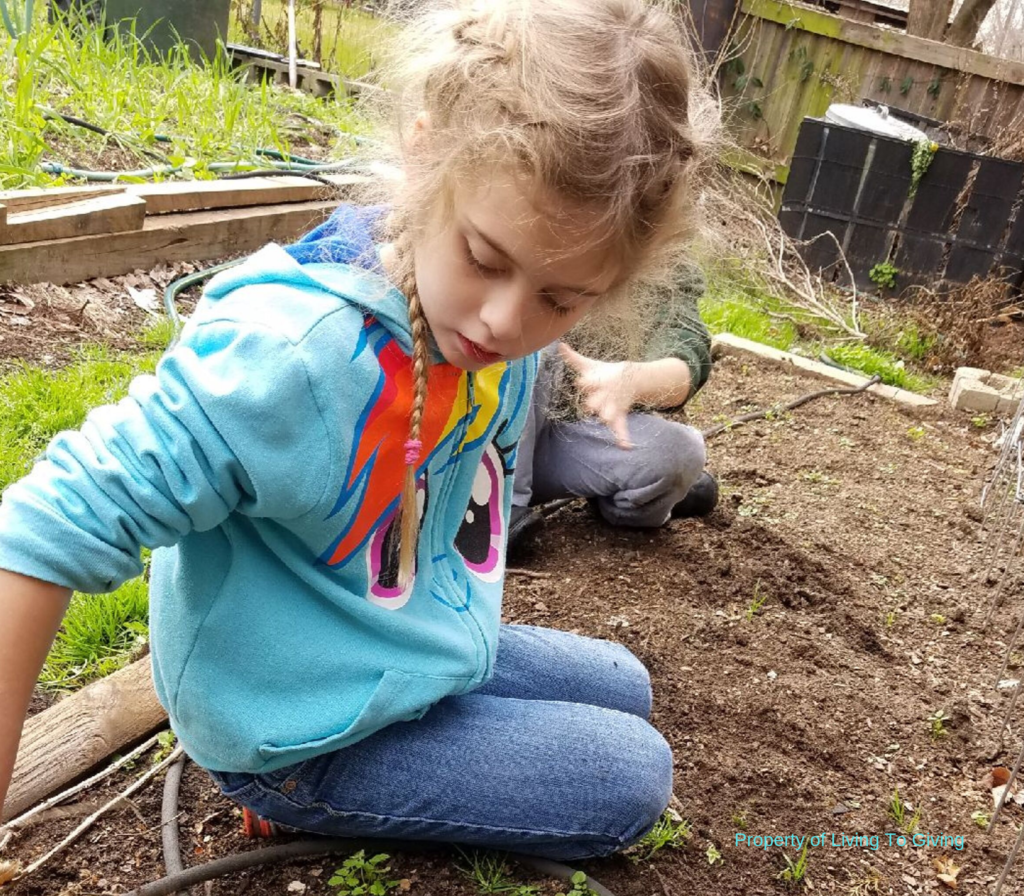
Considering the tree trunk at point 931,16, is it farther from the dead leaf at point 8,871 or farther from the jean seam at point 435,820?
the dead leaf at point 8,871

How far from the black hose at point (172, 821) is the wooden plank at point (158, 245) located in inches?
73.4

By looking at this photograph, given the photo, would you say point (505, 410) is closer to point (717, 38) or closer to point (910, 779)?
point (910, 779)

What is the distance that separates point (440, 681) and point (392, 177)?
74cm

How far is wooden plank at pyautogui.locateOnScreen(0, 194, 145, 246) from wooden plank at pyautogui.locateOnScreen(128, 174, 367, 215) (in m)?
0.14

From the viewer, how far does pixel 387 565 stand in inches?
55.8

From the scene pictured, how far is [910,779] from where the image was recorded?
2057mm

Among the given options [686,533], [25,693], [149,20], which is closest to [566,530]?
[686,533]

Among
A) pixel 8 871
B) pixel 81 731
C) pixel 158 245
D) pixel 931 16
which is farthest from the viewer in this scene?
pixel 931 16

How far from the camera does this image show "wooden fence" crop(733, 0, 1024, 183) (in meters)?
7.15

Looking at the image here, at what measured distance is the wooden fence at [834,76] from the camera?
715cm

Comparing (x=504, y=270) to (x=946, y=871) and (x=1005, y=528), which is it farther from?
(x=1005, y=528)

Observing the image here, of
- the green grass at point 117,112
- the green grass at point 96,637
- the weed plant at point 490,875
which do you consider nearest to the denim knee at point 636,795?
the weed plant at point 490,875

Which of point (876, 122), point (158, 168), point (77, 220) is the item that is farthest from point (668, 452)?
point (876, 122)

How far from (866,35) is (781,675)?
646cm
